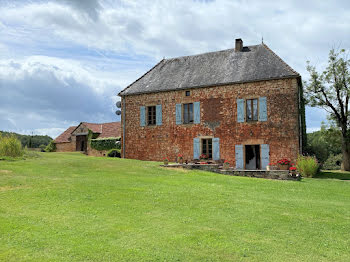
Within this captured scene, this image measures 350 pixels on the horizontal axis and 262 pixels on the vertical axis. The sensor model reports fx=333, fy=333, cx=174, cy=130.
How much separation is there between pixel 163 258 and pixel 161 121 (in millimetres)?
19150

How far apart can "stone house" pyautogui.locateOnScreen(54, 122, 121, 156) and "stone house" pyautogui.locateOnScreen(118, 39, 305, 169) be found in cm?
855

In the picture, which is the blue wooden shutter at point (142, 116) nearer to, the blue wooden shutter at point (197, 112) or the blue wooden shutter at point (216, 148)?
the blue wooden shutter at point (197, 112)

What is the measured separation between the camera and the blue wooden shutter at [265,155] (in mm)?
20708

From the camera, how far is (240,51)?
80.5 ft

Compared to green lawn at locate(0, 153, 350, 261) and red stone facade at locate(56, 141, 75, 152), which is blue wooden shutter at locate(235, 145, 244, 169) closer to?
green lawn at locate(0, 153, 350, 261)

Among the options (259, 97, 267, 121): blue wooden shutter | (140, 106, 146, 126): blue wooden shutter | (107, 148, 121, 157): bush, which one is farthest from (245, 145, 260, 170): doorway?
(107, 148, 121, 157): bush

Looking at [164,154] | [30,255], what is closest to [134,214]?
[30,255]

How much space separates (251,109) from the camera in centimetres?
2158

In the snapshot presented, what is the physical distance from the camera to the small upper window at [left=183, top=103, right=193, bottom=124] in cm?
2339

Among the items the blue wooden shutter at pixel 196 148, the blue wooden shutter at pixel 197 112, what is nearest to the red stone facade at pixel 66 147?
the blue wooden shutter at pixel 196 148

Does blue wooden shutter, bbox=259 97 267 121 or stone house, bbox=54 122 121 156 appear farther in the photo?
stone house, bbox=54 122 121 156

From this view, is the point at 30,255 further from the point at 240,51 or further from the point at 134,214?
the point at 240,51

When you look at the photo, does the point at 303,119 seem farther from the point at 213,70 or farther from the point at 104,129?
the point at 104,129

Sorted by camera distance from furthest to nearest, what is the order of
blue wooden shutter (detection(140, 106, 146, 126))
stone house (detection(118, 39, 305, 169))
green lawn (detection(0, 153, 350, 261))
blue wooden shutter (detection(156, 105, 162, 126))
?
blue wooden shutter (detection(140, 106, 146, 126)) < blue wooden shutter (detection(156, 105, 162, 126)) < stone house (detection(118, 39, 305, 169)) < green lawn (detection(0, 153, 350, 261))
